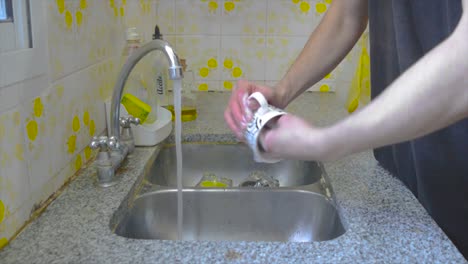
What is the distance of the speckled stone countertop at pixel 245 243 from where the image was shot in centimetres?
68

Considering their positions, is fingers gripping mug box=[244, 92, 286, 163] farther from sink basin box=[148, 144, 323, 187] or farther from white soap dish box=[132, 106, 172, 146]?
sink basin box=[148, 144, 323, 187]

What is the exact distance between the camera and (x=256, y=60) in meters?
1.83

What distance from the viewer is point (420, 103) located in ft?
1.57

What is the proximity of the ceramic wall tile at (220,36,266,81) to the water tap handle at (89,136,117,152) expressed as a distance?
957mm

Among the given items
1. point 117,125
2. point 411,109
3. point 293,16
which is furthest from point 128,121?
point 293,16

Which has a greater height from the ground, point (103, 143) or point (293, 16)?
point (293, 16)

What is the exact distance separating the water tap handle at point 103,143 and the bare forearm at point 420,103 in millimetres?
537

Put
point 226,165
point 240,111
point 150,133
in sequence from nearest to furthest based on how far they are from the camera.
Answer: point 240,111
point 150,133
point 226,165

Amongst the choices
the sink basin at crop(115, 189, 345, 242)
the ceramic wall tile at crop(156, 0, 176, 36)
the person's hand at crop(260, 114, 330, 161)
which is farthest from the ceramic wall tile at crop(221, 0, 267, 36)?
the person's hand at crop(260, 114, 330, 161)

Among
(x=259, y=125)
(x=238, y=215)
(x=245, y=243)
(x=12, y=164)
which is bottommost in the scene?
(x=238, y=215)

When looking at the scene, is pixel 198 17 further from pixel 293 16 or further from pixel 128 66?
pixel 128 66

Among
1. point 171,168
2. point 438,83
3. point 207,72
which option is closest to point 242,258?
point 438,83

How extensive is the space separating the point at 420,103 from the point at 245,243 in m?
0.36

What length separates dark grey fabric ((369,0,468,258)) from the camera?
0.87 m
